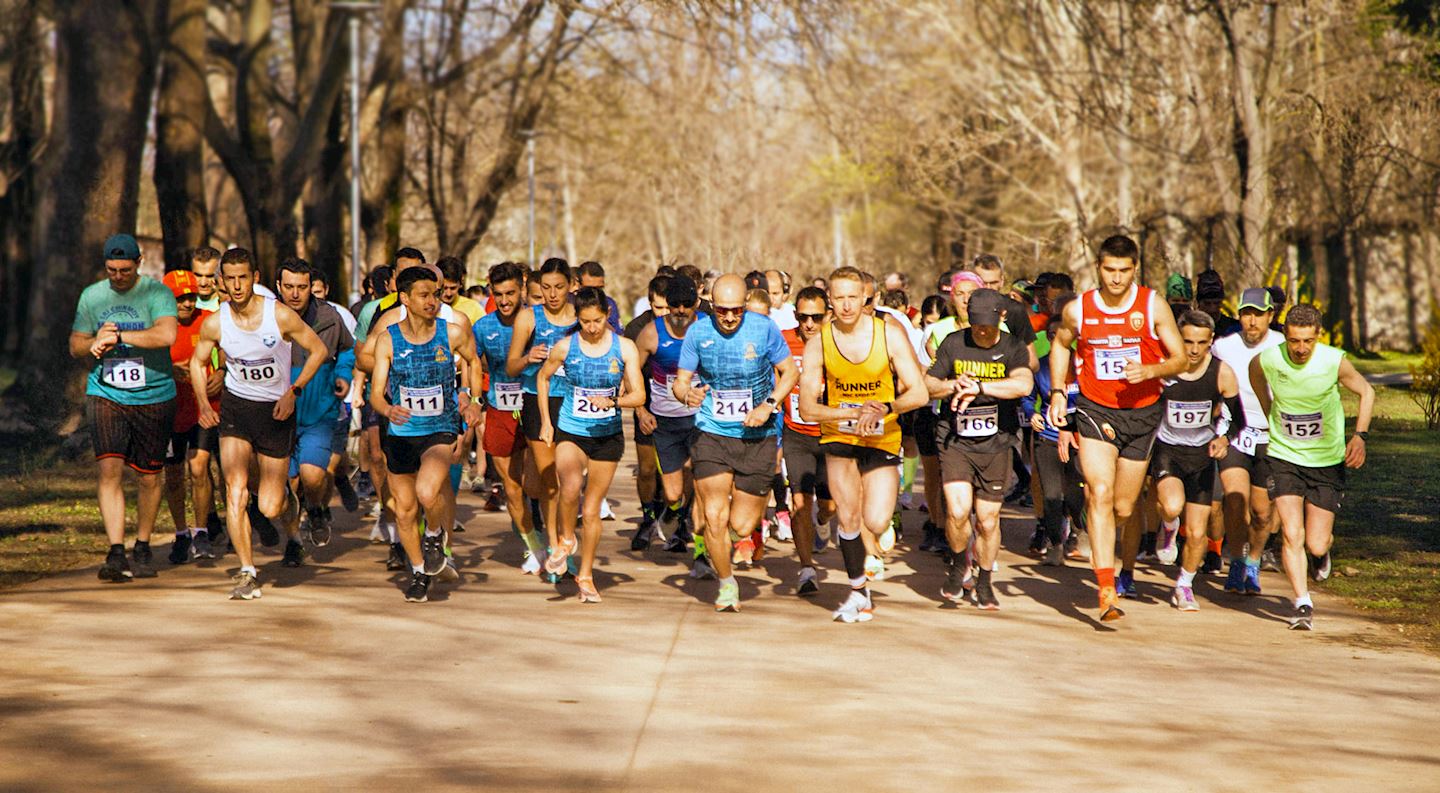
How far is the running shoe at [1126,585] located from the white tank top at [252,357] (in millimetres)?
5376

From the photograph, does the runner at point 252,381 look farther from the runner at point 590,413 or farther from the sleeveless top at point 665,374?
the sleeveless top at point 665,374

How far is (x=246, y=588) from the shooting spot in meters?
10.0

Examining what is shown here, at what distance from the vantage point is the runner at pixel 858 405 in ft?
31.9

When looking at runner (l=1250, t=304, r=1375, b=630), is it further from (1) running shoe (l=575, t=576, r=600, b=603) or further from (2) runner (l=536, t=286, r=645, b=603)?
(1) running shoe (l=575, t=576, r=600, b=603)

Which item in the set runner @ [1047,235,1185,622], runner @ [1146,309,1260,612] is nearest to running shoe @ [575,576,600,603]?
runner @ [1047,235,1185,622]

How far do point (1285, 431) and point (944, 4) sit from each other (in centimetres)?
3166

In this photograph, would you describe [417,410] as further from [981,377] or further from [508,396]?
[981,377]

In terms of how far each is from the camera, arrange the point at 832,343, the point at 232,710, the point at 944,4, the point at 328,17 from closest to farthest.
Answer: the point at 232,710 < the point at 832,343 < the point at 328,17 < the point at 944,4

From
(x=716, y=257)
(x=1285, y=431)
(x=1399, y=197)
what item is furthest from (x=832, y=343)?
(x=1399, y=197)

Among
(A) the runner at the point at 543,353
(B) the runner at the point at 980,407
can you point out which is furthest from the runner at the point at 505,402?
(B) the runner at the point at 980,407

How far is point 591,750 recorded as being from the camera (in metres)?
6.76

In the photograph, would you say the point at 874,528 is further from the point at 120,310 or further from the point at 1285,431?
the point at 120,310

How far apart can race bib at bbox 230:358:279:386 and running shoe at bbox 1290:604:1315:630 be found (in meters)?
6.16

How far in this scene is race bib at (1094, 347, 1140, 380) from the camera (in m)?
9.96
